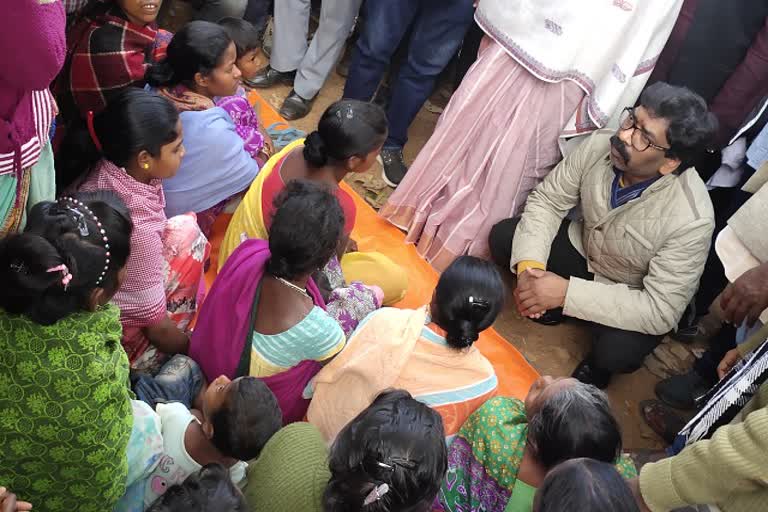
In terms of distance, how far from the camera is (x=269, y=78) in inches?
157

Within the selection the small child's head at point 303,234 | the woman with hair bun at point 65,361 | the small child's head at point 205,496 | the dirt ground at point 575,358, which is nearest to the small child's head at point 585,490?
the small child's head at point 205,496

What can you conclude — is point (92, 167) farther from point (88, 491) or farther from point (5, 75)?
point (88, 491)

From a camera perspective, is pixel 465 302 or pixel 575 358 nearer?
pixel 465 302

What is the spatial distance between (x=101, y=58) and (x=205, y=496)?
1.65 meters

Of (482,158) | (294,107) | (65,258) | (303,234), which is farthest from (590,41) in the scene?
(65,258)

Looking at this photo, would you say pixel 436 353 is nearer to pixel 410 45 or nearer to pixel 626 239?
pixel 626 239

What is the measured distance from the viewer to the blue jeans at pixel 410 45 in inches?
132

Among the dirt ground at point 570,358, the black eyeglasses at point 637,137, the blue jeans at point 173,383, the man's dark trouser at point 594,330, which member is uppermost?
the black eyeglasses at point 637,137

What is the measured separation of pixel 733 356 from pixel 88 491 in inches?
83.0

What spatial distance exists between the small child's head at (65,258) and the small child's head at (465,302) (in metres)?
0.88

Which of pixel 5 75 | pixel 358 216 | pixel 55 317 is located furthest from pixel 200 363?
pixel 358 216

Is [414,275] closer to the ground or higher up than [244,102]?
closer to the ground

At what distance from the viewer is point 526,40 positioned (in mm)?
2830

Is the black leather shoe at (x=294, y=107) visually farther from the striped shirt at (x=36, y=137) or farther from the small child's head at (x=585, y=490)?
the small child's head at (x=585, y=490)
